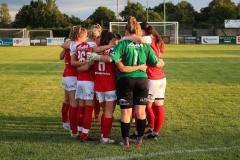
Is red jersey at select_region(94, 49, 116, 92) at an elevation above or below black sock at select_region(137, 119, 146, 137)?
above

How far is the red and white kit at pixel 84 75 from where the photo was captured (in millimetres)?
7266

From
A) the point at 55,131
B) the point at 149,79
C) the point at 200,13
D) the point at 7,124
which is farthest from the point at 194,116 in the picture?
the point at 200,13

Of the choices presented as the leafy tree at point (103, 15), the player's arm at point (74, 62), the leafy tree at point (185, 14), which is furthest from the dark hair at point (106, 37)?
the leafy tree at point (185, 14)

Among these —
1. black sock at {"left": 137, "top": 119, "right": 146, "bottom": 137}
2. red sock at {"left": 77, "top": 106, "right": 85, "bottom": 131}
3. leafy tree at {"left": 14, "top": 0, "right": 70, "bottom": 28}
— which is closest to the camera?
black sock at {"left": 137, "top": 119, "right": 146, "bottom": 137}

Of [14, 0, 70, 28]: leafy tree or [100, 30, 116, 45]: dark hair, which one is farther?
[14, 0, 70, 28]: leafy tree

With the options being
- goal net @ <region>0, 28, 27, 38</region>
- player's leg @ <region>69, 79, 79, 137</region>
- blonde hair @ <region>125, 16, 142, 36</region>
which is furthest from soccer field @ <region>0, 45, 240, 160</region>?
goal net @ <region>0, 28, 27, 38</region>

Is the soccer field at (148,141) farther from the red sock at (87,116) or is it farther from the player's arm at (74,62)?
the player's arm at (74,62)

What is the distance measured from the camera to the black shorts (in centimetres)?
696

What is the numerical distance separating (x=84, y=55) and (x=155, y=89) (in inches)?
55.4

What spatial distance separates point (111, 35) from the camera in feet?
23.2

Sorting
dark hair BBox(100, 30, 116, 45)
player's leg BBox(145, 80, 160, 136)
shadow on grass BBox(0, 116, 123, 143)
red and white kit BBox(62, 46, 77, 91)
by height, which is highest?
dark hair BBox(100, 30, 116, 45)

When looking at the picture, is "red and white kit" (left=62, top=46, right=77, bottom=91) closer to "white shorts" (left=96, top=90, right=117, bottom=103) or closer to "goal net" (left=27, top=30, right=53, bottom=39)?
"white shorts" (left=96, top=90, right=117, bottom=103)

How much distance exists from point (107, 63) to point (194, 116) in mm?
3293

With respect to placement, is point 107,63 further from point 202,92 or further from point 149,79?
point 202,92
